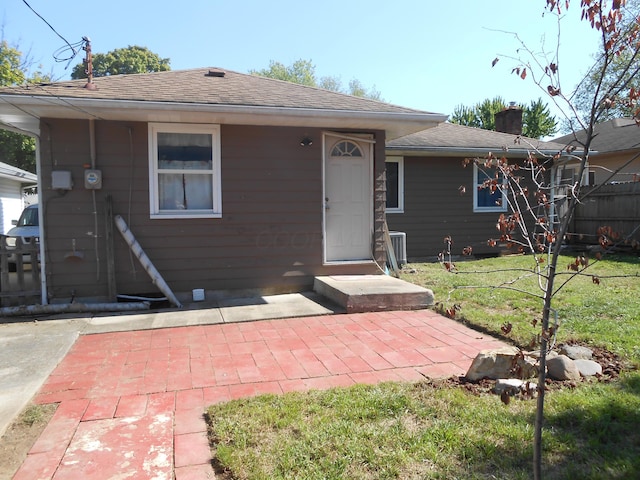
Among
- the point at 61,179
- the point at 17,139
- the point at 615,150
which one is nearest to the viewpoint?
the point at 61,179

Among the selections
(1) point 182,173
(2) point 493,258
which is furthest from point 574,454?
(2) point 493,258

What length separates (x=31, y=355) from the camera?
432 cm

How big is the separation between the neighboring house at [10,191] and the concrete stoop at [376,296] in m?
12.6

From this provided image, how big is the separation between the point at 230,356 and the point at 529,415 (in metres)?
2.57

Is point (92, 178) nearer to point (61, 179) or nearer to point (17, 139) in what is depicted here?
point (61, 179)

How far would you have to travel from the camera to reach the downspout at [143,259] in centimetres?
631

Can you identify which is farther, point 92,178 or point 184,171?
point 184,171

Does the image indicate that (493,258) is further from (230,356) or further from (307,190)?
(230,356)

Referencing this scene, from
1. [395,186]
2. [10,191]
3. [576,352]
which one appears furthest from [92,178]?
[10,191]

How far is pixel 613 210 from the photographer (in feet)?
40.7

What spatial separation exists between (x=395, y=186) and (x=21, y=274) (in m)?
7.96

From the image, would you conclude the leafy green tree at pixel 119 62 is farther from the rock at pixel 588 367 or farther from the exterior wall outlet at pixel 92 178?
the rock at pixel 588 367

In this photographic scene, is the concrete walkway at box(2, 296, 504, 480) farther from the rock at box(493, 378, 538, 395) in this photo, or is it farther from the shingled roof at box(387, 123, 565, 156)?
the shingled roof at box(387, 123, 565, 156)

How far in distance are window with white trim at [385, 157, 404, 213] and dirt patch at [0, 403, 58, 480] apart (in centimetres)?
907
